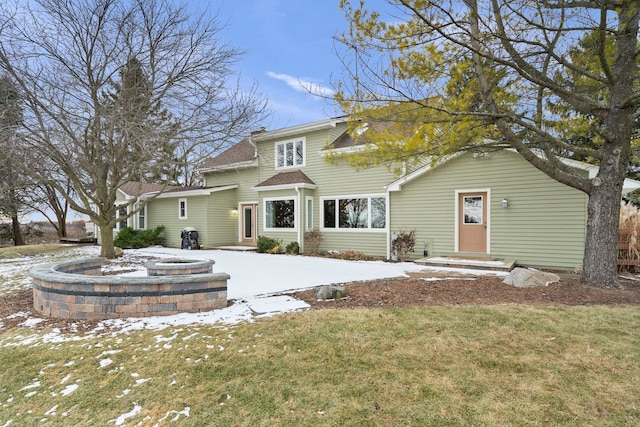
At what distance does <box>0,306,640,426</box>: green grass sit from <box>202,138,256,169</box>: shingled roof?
13065 millimetres

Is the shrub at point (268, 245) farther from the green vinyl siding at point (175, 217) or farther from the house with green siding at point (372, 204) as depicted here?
the green vinyl siding at point (175, 217)

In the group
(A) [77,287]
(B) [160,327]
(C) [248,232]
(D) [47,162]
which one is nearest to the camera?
(B) [160,327]

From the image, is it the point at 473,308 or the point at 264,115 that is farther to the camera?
the point at 264,115

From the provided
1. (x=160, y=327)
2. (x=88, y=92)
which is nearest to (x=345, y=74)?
(x=160, y=327)

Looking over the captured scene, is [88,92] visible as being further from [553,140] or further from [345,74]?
[553,140]

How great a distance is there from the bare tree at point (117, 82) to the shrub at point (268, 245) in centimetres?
464

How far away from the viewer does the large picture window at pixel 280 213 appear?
13.9 m

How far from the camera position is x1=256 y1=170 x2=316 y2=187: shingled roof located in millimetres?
13726

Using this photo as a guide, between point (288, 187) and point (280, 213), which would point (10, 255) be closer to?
point (280, 213)

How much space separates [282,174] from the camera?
48.8ft

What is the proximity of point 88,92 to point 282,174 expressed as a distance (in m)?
7.28

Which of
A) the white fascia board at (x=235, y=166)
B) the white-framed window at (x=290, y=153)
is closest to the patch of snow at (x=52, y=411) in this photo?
the white-framed window at (x=290, y=153)

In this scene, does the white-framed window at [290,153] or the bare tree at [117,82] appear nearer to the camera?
the bare tree at [117,82]

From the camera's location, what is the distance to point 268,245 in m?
13.9
